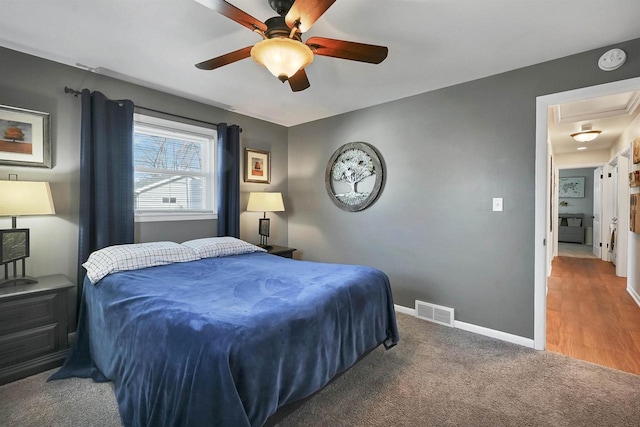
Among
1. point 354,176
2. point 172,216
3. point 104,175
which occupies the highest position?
point 354,176

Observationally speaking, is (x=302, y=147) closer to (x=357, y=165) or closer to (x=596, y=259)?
(x=357, y=165)

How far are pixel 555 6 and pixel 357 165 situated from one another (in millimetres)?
2287

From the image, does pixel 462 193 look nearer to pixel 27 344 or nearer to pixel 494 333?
pixel 494 333

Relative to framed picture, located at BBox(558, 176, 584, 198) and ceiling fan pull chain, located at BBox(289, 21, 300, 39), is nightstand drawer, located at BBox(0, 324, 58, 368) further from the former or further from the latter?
framed picture, located at BBox(558, 176, 584, 198)

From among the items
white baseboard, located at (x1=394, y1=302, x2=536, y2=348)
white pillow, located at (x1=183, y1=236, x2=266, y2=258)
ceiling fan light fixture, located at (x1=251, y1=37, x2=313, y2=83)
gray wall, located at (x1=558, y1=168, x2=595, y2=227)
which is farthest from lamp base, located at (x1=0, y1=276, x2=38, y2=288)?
gray wall, located at (x1=558, y1=168, x2=595, y2=227)

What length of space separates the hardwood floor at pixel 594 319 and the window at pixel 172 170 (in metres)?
3.87

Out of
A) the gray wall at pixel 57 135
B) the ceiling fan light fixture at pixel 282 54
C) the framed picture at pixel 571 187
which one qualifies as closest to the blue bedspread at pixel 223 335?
the gray wall at pixel 57 135

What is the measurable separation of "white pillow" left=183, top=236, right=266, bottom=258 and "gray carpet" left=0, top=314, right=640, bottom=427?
1241mm

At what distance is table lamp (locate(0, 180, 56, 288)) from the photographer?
6.90 feet

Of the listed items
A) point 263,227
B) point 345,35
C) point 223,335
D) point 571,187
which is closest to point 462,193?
point 345,35

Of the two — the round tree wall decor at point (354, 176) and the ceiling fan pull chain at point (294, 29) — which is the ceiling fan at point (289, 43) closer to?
the ceiling fan pull chain at point (294, 29)

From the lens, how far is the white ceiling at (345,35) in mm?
1900

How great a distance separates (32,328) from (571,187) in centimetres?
1234

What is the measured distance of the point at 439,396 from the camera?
6.48ft
